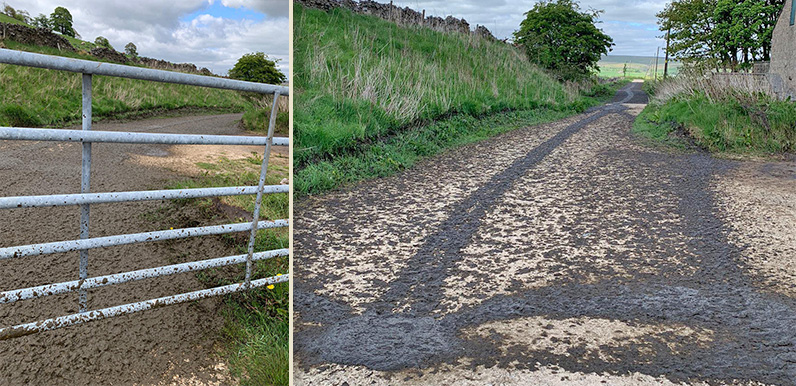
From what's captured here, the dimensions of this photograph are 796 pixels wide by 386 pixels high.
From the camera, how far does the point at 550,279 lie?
7.63 ft

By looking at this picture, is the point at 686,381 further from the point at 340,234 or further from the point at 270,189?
the point at 340,234

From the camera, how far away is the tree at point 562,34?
5219 mm

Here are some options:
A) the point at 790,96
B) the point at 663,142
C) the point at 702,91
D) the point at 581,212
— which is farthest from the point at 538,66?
the point at 581,212

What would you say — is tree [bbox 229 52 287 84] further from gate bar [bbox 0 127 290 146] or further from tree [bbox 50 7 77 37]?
tree [bbox 50 7 77 37]

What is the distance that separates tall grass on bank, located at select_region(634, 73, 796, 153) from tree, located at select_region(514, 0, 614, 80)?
0.82m

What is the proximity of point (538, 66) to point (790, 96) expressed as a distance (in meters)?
3.73

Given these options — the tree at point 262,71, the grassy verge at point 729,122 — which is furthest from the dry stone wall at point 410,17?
the tree at point 262,71

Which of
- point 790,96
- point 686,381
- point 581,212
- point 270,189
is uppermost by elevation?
point 790,96

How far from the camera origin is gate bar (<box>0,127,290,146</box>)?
1150mm

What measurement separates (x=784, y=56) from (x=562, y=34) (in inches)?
88.1

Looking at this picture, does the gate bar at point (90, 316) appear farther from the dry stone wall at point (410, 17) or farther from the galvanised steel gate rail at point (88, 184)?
the dry stone wall at point (410, 17)

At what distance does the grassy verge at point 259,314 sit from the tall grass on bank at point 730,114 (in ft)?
10.4

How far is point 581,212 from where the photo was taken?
336 centimetres

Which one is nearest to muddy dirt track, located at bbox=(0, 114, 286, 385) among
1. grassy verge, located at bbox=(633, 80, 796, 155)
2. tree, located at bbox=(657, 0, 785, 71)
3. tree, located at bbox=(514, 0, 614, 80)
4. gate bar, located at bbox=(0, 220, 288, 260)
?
gate bar, located at bbox=(0, 220, 288, 260)
